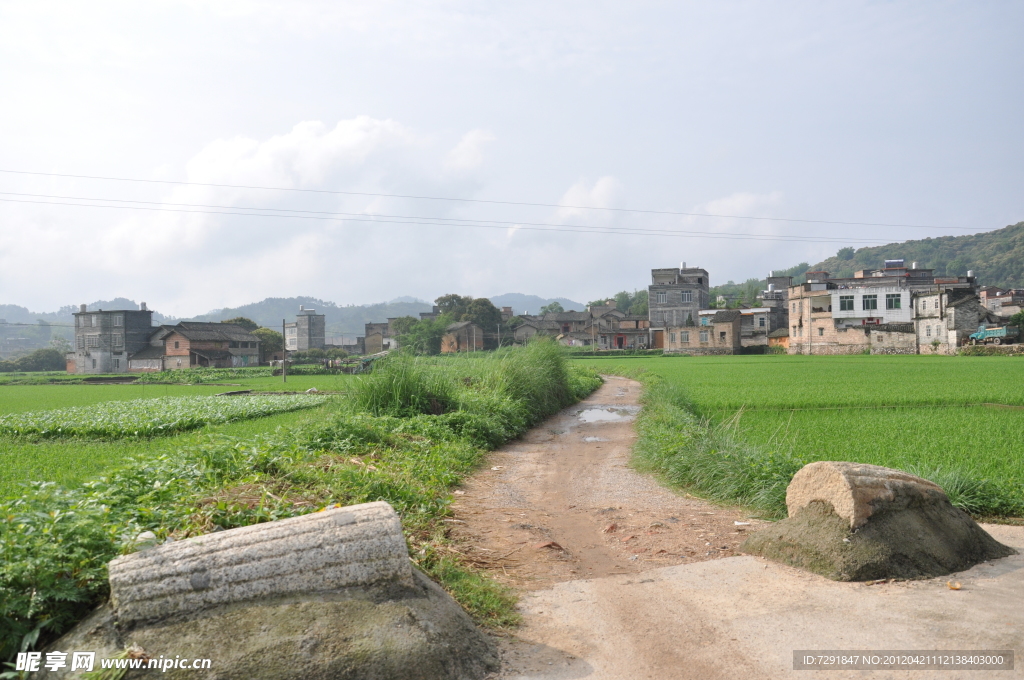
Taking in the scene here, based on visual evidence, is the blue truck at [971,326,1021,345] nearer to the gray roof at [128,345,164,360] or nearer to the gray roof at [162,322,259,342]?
the gray roof at [162,322,259,342]

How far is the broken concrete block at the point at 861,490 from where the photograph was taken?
201 inches

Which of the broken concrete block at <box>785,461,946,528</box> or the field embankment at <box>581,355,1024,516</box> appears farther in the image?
the field embankment at <box>581,355,1024,516</box>

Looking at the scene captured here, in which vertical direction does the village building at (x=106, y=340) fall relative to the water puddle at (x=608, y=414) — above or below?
above

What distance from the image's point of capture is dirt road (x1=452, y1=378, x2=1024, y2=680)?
3.80 meters

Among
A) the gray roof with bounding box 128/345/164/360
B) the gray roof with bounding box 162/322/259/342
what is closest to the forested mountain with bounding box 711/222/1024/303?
the gray roof with bounding box 162/322/259/342

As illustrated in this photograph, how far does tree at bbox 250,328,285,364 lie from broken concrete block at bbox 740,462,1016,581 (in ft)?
211

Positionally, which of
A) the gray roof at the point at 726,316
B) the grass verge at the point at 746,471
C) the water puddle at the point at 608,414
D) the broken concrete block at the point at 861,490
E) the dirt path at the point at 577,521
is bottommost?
the water puddle at the point at 608,414

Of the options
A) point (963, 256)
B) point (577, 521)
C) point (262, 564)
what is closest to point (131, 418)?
point (577, 521)

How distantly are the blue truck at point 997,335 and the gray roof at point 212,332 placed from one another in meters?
60.2

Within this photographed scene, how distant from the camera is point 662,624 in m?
4.28

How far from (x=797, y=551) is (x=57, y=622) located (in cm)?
505

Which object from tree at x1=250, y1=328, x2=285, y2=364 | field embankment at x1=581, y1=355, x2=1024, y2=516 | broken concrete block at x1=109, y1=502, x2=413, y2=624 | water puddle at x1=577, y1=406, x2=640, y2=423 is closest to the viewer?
broken concrete block at x1=109, y1=502, x2=413, y2=624

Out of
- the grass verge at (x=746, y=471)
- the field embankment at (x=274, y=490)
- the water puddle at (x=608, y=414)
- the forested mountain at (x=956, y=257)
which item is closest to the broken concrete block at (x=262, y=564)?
the field embankment at (x=274, y=490)

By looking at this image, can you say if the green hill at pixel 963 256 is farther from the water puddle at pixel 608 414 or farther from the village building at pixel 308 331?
the water puddle at pixel 608 414
